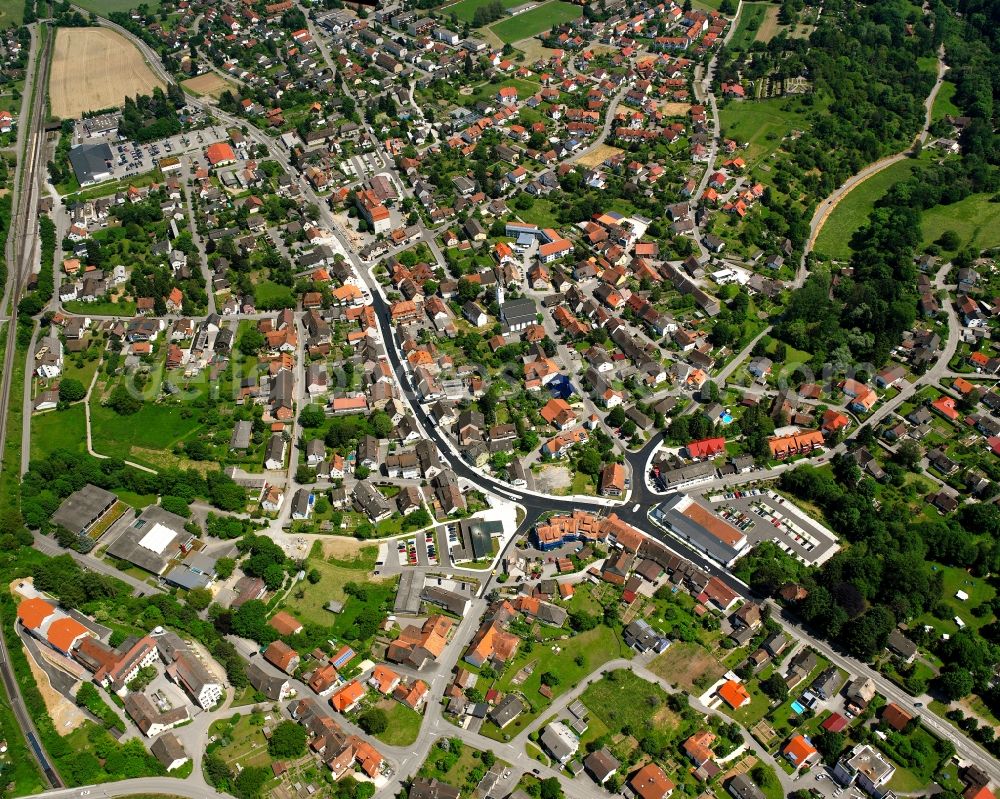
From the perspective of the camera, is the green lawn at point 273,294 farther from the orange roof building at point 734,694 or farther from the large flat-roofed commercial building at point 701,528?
the orange roof building at point 734,694

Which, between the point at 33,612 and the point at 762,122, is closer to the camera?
the point at 33,612

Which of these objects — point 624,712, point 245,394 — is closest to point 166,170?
point 245,394

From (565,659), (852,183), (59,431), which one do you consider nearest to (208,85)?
(59,431)

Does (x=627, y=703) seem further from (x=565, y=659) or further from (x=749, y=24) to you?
(x=749, y=24)

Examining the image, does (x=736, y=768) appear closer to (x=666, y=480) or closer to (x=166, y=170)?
(x=666, y=480)

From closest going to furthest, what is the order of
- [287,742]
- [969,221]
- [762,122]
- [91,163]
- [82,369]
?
[287,742]
[82,369]
[969,221]
[91,163]
[762,122]

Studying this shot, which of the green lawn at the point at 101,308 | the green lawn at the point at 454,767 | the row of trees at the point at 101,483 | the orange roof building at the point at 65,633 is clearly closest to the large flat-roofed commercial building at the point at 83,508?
the row of trees at the point at 101,483
